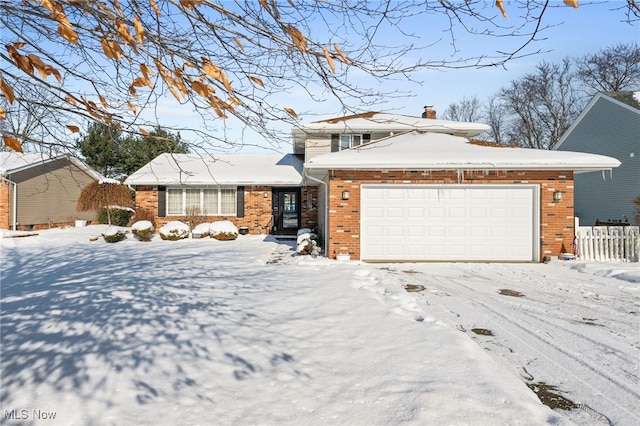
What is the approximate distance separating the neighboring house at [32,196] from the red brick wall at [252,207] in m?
2.92

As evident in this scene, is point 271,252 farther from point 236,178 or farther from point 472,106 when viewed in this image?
point 472,106

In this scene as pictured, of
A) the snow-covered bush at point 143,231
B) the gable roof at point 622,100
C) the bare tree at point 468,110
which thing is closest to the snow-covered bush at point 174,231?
the snow-covered bush at point 143,231

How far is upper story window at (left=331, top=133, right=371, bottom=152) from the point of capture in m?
15.7

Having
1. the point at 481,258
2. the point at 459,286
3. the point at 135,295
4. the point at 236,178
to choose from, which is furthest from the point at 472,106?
the point at 135,295

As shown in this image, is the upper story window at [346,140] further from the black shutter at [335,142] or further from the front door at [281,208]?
the front door at [281,208]

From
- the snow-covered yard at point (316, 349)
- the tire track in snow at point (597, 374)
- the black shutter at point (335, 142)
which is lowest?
the tire track in snow at point (597, 374)

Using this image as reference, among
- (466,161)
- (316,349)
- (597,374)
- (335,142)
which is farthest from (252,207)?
(597,374)

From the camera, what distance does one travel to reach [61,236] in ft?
56.0

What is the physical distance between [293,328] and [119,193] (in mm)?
16987

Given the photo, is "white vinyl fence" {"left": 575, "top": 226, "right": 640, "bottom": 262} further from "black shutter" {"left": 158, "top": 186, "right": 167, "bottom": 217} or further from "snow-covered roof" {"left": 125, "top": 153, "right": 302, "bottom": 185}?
"black shutter" {"left": 158, "top": 186, "right": 167, "bottom": 217}

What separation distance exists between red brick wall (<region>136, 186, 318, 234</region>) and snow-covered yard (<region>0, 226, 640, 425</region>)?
387 inches

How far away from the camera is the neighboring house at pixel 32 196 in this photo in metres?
17.9

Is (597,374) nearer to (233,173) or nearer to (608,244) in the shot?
(608,244)

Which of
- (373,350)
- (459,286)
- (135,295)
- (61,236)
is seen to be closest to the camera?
(373,350)
